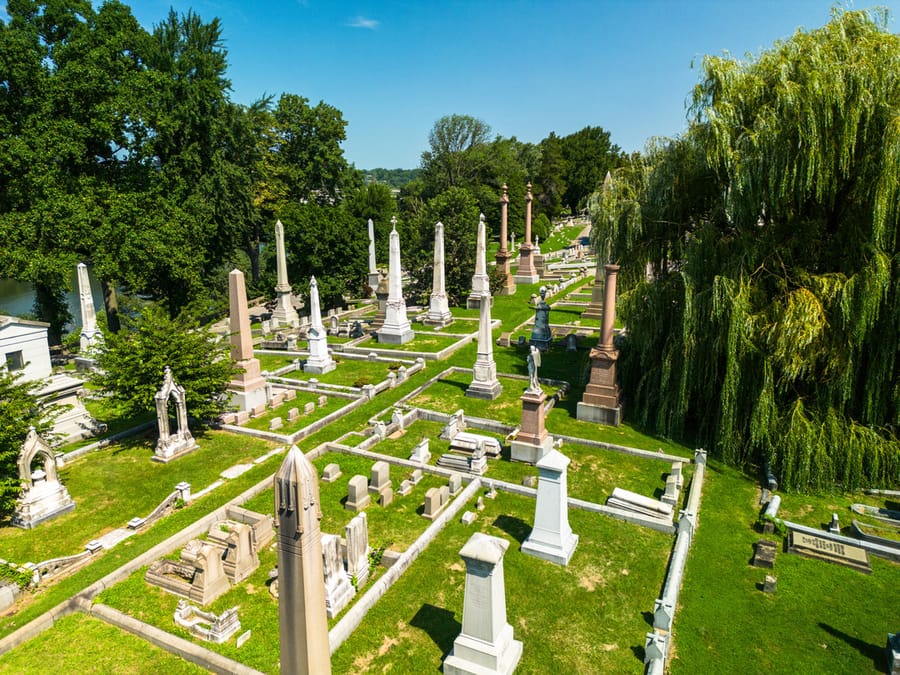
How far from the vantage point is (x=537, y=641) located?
28.3 ft

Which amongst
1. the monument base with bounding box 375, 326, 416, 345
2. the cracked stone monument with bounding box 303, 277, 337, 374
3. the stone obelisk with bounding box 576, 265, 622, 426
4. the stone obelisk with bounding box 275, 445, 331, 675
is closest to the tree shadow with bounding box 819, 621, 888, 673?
the stone obelisk with bounding box 275, 445, 331, 675

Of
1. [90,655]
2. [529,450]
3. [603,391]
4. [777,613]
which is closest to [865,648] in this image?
[777,613]

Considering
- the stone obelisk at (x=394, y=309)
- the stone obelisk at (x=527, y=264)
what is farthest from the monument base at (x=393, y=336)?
the stone obelisk at (x=527, y=264)

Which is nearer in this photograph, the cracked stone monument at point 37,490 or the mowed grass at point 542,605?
the mowed grass at point 542,605

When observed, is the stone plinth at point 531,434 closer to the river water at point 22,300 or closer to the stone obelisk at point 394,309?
the stone obelisk at point 394,309

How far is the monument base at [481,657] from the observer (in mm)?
7781

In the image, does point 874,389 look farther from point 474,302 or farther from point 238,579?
point 474,302

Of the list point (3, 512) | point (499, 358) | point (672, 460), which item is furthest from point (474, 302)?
point (3, 512)

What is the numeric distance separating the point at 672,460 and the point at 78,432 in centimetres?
1831

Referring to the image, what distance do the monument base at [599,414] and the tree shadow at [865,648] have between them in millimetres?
8479

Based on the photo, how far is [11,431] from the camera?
1173 cm

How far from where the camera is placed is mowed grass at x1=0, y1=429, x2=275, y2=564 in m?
11.5

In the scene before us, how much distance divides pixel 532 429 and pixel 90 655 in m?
10.6

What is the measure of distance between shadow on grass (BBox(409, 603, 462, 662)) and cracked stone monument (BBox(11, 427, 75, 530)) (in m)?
9.31
